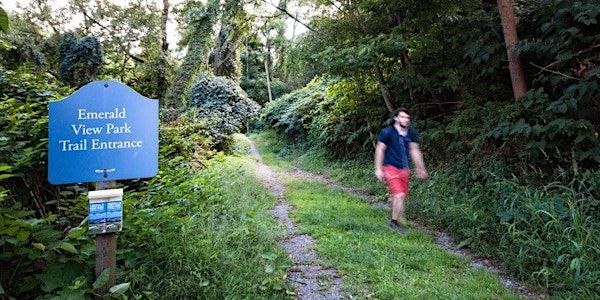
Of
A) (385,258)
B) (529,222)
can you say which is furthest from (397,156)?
(529,222)

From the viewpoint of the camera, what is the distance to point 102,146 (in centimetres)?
255

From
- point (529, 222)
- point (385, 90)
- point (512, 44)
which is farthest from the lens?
point (385, 90)

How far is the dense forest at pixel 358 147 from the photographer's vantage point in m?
3.12

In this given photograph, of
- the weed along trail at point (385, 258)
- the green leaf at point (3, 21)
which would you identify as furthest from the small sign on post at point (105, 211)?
the weed along trail at point (385, 258)

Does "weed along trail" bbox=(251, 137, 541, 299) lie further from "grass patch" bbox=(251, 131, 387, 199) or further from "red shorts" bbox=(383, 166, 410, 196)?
"grass patch" bbox=(251, 131, 387, 199)

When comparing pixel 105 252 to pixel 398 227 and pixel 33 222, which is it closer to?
pixel 33 222

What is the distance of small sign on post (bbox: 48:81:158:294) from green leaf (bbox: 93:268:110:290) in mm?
121

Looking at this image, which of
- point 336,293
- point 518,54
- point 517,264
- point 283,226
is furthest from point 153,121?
point 518,54

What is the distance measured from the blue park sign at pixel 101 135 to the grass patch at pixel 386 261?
233 centimetres

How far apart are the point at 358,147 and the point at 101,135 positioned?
1076cm

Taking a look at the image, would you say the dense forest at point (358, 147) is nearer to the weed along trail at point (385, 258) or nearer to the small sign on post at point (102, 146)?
the small sign on post at point (102, 146)

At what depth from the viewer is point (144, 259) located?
10.8 feet

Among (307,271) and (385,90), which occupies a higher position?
(385,90)

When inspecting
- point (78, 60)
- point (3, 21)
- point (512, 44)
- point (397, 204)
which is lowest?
point (397, 204)
